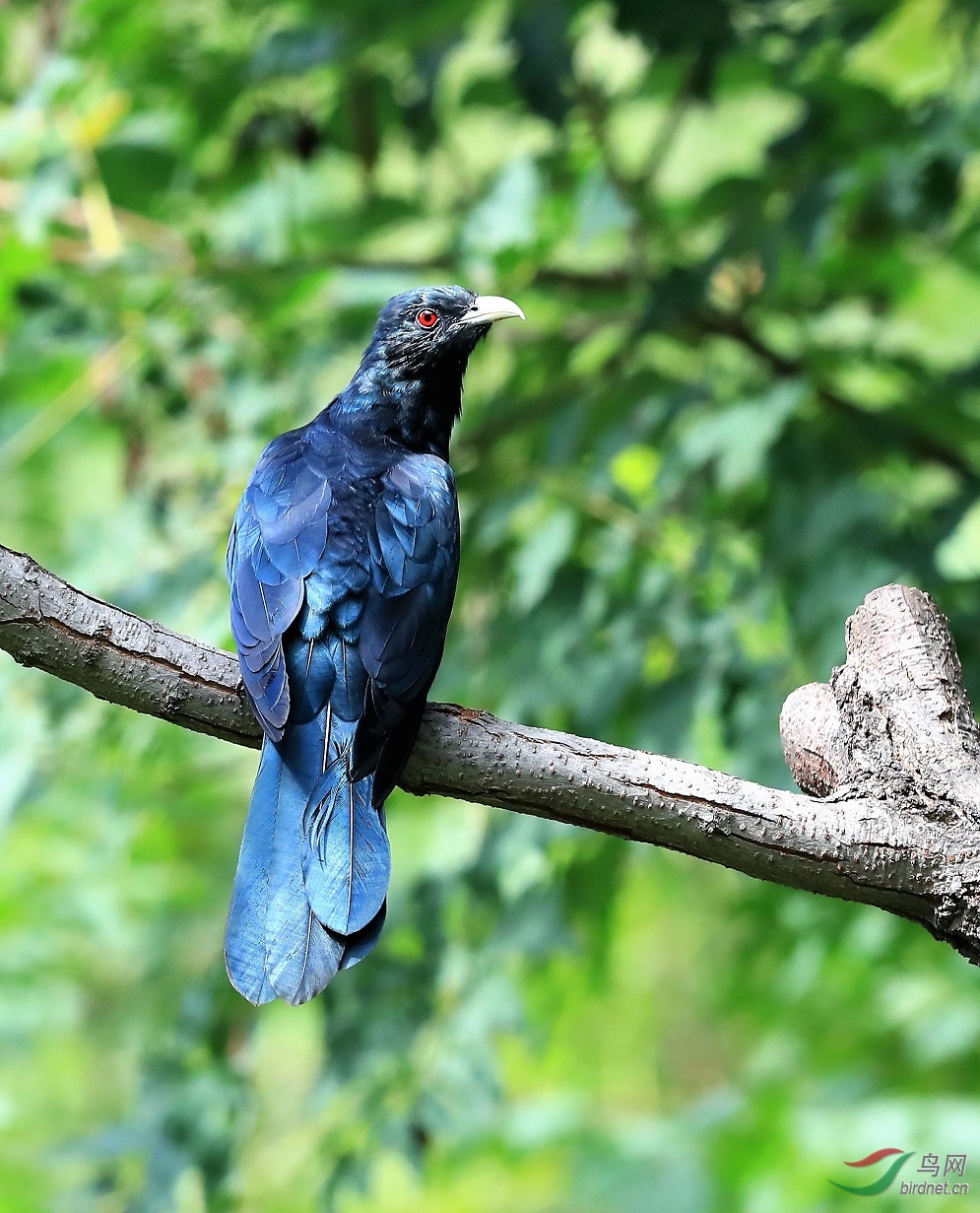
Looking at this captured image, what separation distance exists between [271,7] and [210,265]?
0.90 m

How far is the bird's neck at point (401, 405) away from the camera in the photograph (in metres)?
4.02

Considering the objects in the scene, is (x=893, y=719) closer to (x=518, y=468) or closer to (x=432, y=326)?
(x=518, y=468)

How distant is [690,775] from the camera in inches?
93.0

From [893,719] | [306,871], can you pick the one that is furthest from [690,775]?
[306,871]

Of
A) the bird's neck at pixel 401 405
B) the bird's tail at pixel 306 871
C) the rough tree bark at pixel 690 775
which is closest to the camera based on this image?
the rough tree bark at pixel 690 775

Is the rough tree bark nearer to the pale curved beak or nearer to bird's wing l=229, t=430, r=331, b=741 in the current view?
bird's wing l=229, t=430, r=331, b=741

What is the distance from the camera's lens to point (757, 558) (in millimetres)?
4230

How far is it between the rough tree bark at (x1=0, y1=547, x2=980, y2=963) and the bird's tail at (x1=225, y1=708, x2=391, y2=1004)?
0.52 feet

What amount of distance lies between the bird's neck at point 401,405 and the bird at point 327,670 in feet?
0.95

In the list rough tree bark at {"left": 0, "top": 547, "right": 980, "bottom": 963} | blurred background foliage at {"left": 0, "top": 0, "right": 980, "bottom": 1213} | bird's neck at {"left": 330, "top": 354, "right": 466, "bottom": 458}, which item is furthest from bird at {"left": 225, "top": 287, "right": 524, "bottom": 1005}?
blurred background foliage at {"left": 0, "top": 0, "right": 980, "bottom": 1213}

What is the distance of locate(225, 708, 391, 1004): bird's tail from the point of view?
247 centimetres

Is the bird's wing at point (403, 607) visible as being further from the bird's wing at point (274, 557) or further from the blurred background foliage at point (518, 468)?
the blurred background foliage at point (518, 468)

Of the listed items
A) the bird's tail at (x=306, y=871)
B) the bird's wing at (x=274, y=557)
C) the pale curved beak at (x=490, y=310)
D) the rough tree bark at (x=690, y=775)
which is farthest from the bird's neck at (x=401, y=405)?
the rough tree bark at (x=690, y=775)

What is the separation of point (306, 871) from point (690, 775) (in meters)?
0.79
